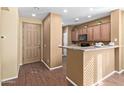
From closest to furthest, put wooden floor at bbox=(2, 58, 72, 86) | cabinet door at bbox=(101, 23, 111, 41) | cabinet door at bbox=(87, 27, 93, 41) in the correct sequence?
wooden floor at bbox=(2, 58, 72, 86)
cabinet door at bbox=(101, 23, 111, 41)
cabinet door at bbox=(87, 27, 93, 41)

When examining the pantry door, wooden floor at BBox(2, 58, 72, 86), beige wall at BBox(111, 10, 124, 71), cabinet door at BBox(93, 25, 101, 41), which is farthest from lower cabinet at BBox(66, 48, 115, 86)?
the pantry door

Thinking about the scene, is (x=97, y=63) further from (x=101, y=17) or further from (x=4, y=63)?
(x=101, y=17)

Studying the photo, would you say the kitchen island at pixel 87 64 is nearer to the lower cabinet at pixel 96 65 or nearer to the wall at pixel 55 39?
the lower cabinet at pixel 96 65

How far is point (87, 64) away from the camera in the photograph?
2.23m

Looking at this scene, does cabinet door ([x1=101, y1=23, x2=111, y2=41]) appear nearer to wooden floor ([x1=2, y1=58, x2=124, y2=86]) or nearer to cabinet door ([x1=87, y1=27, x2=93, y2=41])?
cabinet door ([x1=87, y1=27, x2=93, y2=41])

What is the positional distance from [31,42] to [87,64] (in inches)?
A: 132

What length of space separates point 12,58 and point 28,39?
2175 millimetres

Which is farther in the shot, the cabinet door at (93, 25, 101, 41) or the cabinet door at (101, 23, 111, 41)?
the cabinet door at (93, 25, 101, 41)

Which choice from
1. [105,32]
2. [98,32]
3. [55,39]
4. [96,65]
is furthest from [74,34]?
[96,65]

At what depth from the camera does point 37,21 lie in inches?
200

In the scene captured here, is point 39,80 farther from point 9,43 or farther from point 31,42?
point 31,42

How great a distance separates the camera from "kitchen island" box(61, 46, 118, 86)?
2184 millimetres

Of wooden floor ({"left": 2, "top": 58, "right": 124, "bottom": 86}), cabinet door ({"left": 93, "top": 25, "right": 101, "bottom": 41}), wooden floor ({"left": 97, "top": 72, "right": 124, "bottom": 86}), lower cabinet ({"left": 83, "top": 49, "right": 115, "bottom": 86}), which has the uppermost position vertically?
cabinet door ({"left": 93, "top": 25, "right": 101, "bottom": 41})

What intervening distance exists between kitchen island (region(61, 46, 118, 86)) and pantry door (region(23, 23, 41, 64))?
2674mm
